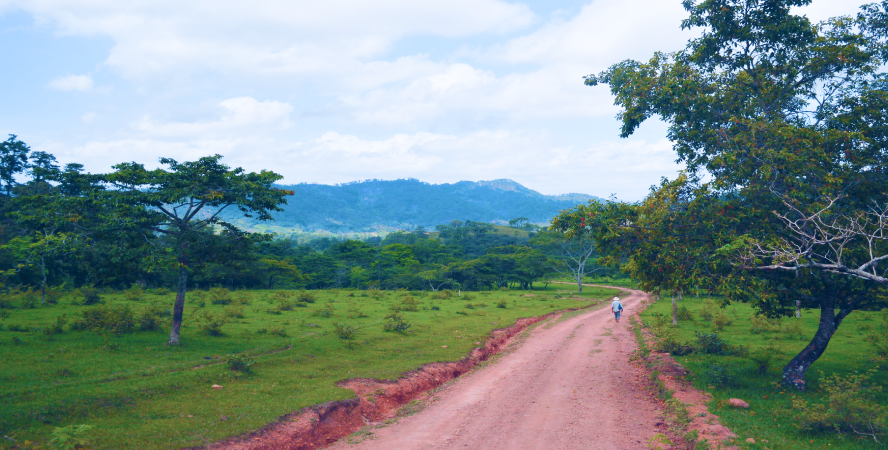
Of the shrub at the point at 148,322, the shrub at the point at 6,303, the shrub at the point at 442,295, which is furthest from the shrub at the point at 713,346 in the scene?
the shrub at the point at 6,303

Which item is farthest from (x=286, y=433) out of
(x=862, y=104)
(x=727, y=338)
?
(x=727, y=338)

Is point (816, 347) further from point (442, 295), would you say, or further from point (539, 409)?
point (442, 295)

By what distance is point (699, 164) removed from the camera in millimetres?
A: 15570

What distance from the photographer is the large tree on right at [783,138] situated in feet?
39.1

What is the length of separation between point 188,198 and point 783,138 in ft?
68.9

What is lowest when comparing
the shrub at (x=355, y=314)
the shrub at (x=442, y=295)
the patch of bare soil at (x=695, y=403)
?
the shrub at (x=442, y=295)

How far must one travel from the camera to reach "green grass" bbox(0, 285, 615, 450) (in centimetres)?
1023

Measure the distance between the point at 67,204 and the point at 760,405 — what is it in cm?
2430

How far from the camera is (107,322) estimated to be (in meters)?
19.5

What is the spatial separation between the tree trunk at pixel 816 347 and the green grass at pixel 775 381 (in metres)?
0.39

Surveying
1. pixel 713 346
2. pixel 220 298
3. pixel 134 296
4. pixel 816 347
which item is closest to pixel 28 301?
pixel 134 296

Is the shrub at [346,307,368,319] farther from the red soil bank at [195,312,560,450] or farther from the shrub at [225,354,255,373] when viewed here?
the shrub at [225,354,255,373]

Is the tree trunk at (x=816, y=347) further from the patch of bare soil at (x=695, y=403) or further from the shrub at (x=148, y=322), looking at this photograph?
the shrub at (x=148, y=322)

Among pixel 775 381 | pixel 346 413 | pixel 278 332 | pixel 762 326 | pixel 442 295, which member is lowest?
pixel 442 295
